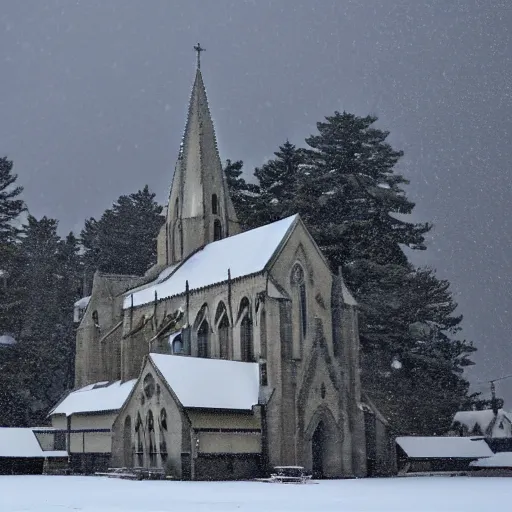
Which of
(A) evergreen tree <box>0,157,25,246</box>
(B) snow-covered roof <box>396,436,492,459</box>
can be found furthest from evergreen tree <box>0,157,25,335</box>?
(B) snow-covered roof <box>396,436,492,459</box>

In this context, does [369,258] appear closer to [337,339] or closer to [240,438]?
[337,339]

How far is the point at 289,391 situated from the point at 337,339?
4.91m

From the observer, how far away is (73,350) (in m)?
62.8

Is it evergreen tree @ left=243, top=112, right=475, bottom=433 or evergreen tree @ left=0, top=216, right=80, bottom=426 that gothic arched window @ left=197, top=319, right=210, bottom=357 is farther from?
evergreen tree @ left=0, top=216, right=80, bottom=426

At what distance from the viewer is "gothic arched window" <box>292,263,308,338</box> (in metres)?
42.1

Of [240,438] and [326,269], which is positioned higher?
[326,269]

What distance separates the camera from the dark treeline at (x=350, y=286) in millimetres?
50062

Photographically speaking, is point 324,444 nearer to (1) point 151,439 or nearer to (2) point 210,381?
(2) point 210,381

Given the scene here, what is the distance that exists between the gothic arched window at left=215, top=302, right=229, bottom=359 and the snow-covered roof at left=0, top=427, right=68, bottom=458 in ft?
37.4

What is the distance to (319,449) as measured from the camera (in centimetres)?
4141

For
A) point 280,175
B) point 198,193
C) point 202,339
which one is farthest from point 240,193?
point 202,339

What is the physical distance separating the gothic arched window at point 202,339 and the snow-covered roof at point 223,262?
221 centimetres

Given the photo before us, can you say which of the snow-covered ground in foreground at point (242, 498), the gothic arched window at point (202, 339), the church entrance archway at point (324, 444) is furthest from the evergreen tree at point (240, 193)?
the snow-covered ground in foreground at point (242, 498)

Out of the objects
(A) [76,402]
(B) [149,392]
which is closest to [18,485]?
(B) [149,392]
